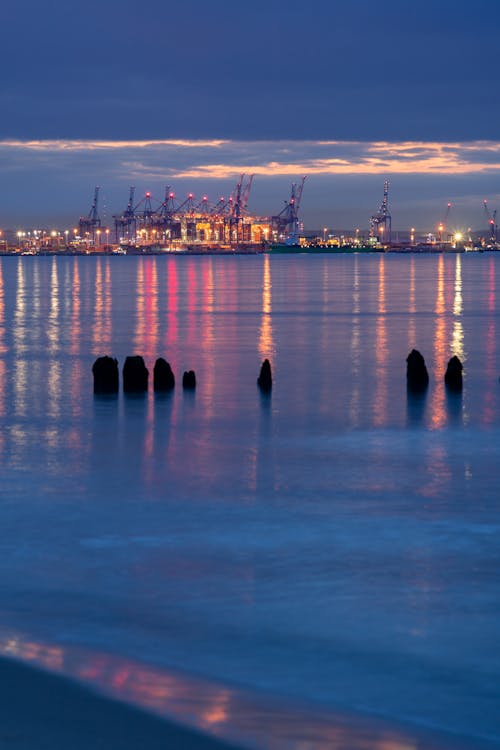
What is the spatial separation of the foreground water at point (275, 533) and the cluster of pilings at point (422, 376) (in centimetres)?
22

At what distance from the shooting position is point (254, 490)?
30.3 feet

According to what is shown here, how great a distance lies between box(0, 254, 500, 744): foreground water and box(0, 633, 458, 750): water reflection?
0.10 m

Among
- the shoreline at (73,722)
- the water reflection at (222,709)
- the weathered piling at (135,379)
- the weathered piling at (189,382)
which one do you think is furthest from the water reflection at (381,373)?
the shoreline at (73,722)

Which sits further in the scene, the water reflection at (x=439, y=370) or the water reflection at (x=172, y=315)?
the water reflection at (x=172, y=315)

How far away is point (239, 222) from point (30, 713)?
183 meters

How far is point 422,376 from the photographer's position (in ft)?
51.7

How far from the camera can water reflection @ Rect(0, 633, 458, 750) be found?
14.8ft

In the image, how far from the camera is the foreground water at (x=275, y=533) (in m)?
5.38

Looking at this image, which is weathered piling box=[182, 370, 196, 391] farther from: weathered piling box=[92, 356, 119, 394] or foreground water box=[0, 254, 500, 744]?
weathered piling box=[92, 356, 119, 394]

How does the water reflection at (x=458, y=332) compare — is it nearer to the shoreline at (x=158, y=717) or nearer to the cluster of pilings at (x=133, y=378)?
the cluster of pilings at (x=133, y=378)

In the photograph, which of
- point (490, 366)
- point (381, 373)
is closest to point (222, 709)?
point (381, 373)

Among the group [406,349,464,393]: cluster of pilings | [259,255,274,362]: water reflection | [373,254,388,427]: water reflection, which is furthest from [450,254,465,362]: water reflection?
[406,349,464,393]: cluster of pilings

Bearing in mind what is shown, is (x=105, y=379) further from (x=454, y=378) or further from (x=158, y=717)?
(x=158, y=717)

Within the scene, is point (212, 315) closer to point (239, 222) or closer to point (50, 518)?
point (50, 518)
